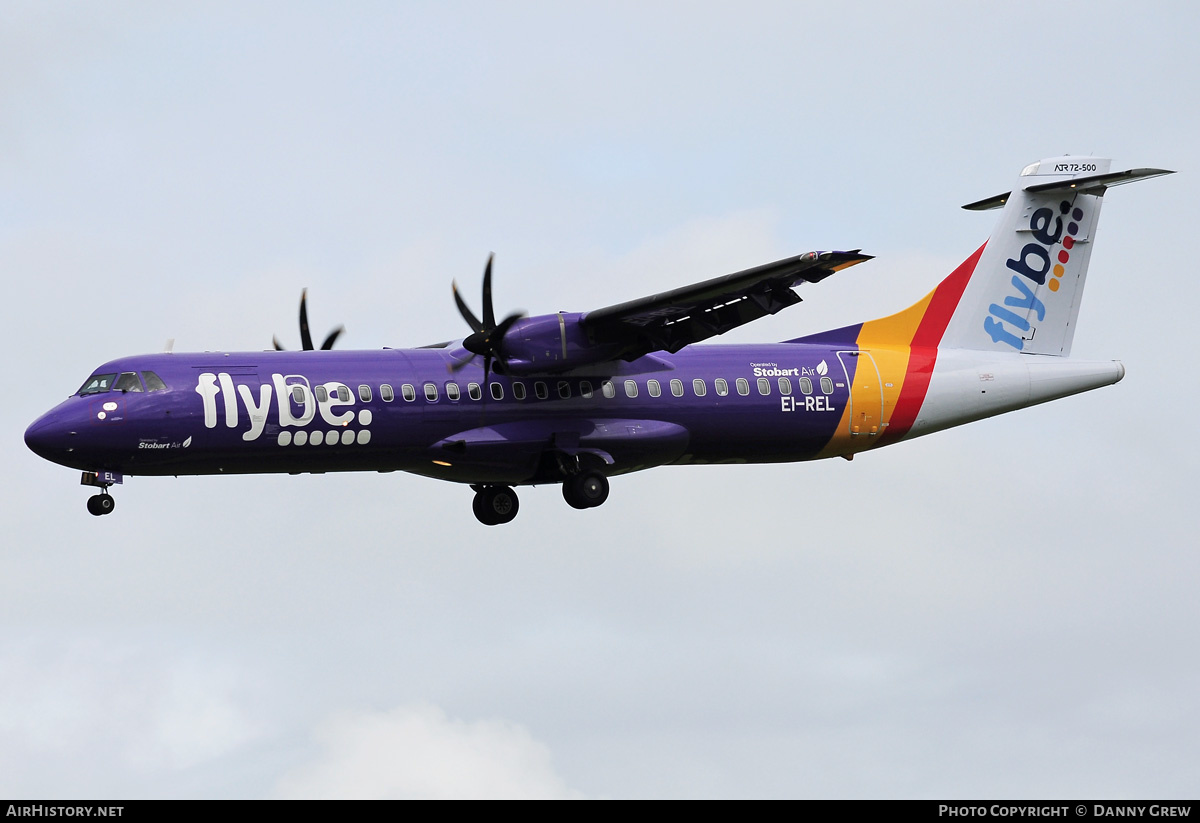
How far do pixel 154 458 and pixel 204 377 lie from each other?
1633 millimetres

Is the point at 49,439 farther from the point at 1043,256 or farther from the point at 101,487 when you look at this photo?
the point at 1043,256

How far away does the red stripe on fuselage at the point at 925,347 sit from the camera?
108 ft

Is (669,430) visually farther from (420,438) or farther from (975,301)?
(975,301)

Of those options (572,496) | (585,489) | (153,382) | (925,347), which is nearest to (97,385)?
(153,382)

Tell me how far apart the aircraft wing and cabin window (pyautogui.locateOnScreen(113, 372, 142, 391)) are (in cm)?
776

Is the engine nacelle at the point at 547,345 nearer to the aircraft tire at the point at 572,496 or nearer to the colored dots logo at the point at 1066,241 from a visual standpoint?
the aircraft tire at the point at 572,496

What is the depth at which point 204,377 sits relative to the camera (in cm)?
2898

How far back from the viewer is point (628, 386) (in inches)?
1228

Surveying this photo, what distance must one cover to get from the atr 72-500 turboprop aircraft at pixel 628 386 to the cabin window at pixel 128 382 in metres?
0.03

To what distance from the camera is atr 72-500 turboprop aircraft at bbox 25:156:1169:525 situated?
2869 cm


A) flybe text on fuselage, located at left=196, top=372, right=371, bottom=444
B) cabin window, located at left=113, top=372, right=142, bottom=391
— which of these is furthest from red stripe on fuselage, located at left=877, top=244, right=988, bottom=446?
cabin window, located at left=113, top=372, right=142, bottom=391

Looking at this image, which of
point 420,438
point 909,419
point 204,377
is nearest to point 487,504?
point 420,438

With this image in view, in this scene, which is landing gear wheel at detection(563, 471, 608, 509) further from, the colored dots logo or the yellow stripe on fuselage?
the colored dots logo

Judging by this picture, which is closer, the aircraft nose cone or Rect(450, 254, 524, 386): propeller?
the aircraft nose cone
